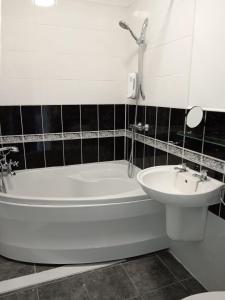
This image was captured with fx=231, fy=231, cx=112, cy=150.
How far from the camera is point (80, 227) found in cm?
176

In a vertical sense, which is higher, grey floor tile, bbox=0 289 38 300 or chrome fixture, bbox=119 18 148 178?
chrome fixture, bbox=119 18 148 178

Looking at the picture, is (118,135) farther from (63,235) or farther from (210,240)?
(210,240)

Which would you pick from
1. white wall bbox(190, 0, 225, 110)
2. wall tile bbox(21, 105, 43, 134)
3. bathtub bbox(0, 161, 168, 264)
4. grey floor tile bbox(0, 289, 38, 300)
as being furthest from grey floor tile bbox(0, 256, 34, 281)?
white wall bbox(190, 0, 225, 110)

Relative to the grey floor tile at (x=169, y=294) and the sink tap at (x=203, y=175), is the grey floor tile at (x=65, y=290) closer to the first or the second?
the grey floor tile at (x=169, y=294)

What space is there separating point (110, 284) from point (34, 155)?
4.72 ft

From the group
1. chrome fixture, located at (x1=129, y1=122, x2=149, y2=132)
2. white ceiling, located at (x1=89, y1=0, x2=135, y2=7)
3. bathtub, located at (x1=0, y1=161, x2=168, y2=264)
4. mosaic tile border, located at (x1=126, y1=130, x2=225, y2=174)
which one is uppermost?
white ceiling, located at (x1=89, y1=0, x2=135, y2=7)

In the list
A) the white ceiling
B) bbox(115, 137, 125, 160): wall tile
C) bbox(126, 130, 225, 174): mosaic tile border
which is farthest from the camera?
bbox(115, 137, 125, 160): wall tile

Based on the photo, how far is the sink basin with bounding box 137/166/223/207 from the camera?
1.30 meters

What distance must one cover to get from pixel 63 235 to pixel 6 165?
0.93 m

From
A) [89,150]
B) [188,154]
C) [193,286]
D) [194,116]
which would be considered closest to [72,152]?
[89,150]

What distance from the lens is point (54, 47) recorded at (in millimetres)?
2268

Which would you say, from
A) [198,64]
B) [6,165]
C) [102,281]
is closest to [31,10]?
[6,165]

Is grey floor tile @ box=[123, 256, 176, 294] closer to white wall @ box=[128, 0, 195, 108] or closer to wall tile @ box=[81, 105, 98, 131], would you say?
white wall @ box=[128, 0, 195, 108]

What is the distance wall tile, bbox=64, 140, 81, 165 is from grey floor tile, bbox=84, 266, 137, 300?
3.90ft
